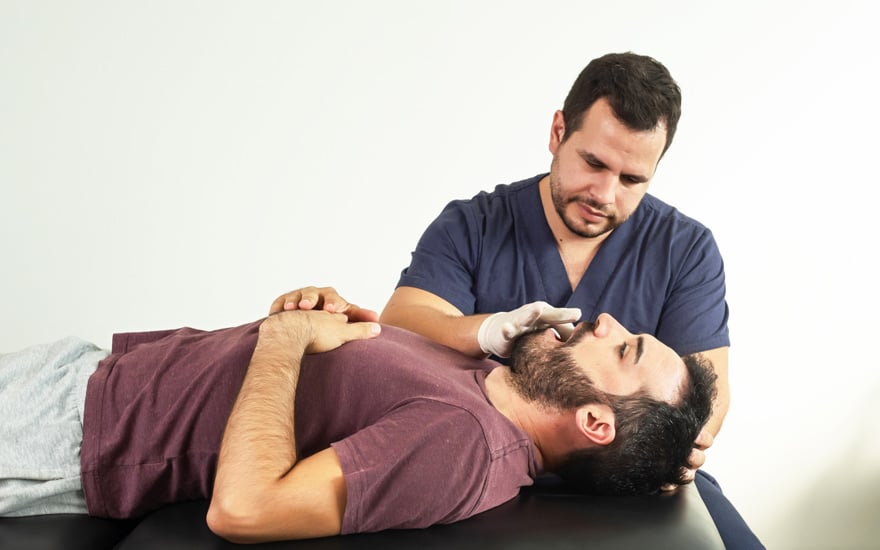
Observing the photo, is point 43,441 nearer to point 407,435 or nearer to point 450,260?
point 407,435

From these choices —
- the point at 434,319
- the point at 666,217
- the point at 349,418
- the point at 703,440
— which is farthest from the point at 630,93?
the point at 349,418

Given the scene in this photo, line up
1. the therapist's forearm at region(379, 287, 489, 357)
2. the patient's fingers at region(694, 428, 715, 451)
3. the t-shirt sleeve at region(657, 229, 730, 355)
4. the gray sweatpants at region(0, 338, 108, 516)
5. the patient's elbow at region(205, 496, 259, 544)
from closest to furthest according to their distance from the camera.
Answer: the patient's elbow at region(205, 496, 259, 544) → the gray sweatpants at region(0, 338, 108, 516) → the patient's fingers at region(694, 428, 715, 451) → the therapist's forearm at region(379, 287, 489, 357) → the t-shirt sleeve at region(657, 229, 730, 355)

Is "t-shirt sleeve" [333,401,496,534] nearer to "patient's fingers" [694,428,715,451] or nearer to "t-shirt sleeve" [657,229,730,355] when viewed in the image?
"patient's fingers" [694,428,715,451]

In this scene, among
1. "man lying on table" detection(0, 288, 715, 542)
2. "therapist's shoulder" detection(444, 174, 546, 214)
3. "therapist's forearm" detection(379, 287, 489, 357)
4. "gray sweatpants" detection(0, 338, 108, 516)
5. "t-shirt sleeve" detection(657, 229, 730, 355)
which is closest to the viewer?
"man lying on table" detection(0, 288, 715, 542)

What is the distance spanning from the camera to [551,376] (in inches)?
59.8

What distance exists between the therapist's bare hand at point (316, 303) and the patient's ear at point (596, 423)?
0.45m

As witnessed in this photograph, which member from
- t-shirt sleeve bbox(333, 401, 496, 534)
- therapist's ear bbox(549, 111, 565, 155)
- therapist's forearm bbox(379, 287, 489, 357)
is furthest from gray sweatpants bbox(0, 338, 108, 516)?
therapist's ear bbox(549, 111, 565, 155)

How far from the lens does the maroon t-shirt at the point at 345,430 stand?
4.24 ft

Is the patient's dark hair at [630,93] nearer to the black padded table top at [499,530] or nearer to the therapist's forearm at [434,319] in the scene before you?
the therapist's forearm at [434,319]

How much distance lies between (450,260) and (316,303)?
49 centimetres

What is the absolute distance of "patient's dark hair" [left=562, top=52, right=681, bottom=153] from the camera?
1.84 metres

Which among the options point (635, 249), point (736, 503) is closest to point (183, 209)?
point (635, 249)

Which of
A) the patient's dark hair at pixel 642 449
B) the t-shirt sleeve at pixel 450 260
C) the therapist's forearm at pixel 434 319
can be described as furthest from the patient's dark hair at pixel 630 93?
the patient's dark hair at pixel 642 449

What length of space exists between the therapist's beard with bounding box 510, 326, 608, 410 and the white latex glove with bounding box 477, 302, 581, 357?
0.12 feet
